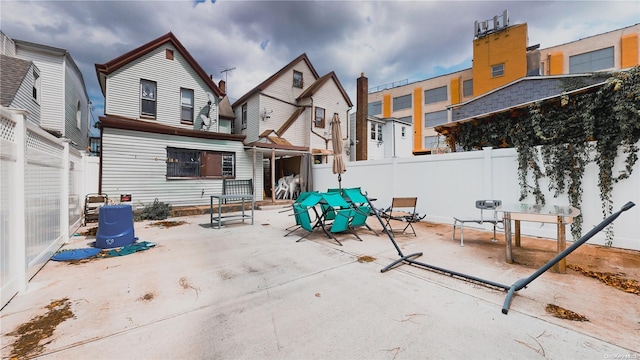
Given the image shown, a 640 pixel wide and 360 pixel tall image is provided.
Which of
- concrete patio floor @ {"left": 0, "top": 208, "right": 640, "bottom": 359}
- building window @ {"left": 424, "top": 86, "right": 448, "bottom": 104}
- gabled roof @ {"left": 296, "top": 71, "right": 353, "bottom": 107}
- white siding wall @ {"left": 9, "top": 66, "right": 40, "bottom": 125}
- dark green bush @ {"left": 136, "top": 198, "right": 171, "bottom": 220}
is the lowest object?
concrete patio floor @ {"left": 0, "top": 208, "right": 640, "bottom": 359}

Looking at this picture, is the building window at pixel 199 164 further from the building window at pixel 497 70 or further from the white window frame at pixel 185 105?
the building window at pixel 497 70

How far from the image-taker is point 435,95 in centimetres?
3189

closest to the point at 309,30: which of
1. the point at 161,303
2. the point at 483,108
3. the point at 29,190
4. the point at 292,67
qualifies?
the point at 292,67

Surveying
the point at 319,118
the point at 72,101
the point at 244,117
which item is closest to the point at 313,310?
the point at 319,118

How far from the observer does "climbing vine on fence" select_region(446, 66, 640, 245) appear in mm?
4809

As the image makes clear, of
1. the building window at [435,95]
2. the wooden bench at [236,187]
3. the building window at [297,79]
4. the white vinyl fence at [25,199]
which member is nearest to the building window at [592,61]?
the building window at [435,95]

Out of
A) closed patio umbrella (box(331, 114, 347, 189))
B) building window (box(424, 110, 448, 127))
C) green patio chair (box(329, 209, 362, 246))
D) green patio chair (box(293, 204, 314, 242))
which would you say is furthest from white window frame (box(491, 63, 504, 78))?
green patio chair (box(293, 204, 314, 242))

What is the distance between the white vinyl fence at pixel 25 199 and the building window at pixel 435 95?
3477cm

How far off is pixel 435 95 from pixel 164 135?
104ft

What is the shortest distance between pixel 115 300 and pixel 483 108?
16.7 m

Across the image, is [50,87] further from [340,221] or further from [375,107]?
[375,107]

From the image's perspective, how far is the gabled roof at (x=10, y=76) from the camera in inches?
375

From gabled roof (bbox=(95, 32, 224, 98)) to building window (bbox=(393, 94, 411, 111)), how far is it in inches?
1091

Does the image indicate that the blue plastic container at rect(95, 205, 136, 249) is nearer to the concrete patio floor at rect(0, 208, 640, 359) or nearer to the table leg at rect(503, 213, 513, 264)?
the concrete patio floor at rect(0, 208, 640, 359)
